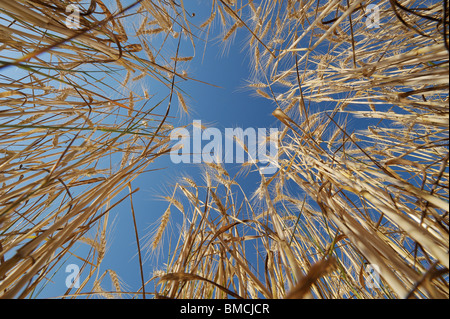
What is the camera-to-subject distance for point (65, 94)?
1.17 metres

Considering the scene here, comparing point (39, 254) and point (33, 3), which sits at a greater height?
point (33, 3)

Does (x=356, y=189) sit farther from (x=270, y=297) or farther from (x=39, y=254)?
(x=39, y=254)

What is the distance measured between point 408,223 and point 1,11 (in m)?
1.21

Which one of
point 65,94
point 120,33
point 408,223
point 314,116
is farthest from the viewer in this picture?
point 314,116

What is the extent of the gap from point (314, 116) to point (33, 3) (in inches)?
63.9

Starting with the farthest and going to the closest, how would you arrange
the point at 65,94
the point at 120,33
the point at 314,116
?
the point at 314,116
the point at 65,94
the point at 120,33

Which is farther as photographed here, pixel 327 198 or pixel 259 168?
pixel 259 168
